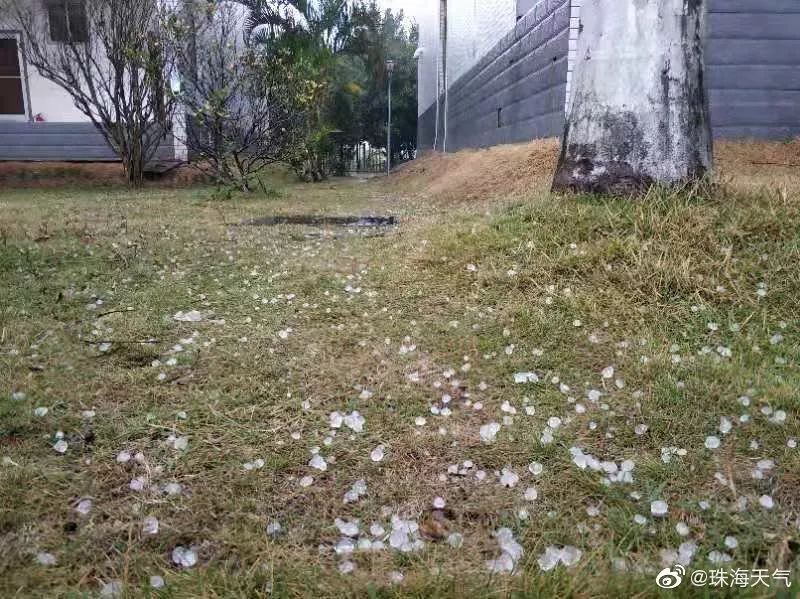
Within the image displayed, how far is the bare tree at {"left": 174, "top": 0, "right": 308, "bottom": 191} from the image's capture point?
7742 millimetres

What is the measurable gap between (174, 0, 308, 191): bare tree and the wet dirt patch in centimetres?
260

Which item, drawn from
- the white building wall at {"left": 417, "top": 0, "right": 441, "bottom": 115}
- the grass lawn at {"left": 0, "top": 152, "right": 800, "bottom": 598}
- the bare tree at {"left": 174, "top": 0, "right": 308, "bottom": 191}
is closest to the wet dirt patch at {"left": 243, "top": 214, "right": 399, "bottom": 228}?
the grass lawn at {"left": 0, "top": 152, "right": 800, "bottom": 598}

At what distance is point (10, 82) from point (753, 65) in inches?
399

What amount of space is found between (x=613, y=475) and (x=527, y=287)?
1.24m

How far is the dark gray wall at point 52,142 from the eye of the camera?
9.42 m

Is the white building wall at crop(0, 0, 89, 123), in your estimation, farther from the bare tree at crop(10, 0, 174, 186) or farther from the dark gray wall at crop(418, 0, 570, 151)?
the dark gray wall at crop(418, 0, 570, 151)

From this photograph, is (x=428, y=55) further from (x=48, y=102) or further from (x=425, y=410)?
(x=425, y=410)

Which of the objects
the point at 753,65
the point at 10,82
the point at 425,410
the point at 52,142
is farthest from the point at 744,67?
the point at 10,82

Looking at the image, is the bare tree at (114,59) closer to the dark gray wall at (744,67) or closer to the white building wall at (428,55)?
the dark gray wall at (744,67)

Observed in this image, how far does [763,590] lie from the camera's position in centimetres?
104

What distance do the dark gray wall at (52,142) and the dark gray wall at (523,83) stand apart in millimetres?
5797

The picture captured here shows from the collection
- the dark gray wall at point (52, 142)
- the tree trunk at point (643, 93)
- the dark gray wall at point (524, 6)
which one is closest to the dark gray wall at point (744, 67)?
the dark gray wall at point (524, 6)

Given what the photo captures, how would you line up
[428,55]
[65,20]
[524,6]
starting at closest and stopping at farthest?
1. [524,6]
2. [65,20]
3. [428,55]

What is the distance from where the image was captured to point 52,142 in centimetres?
955
